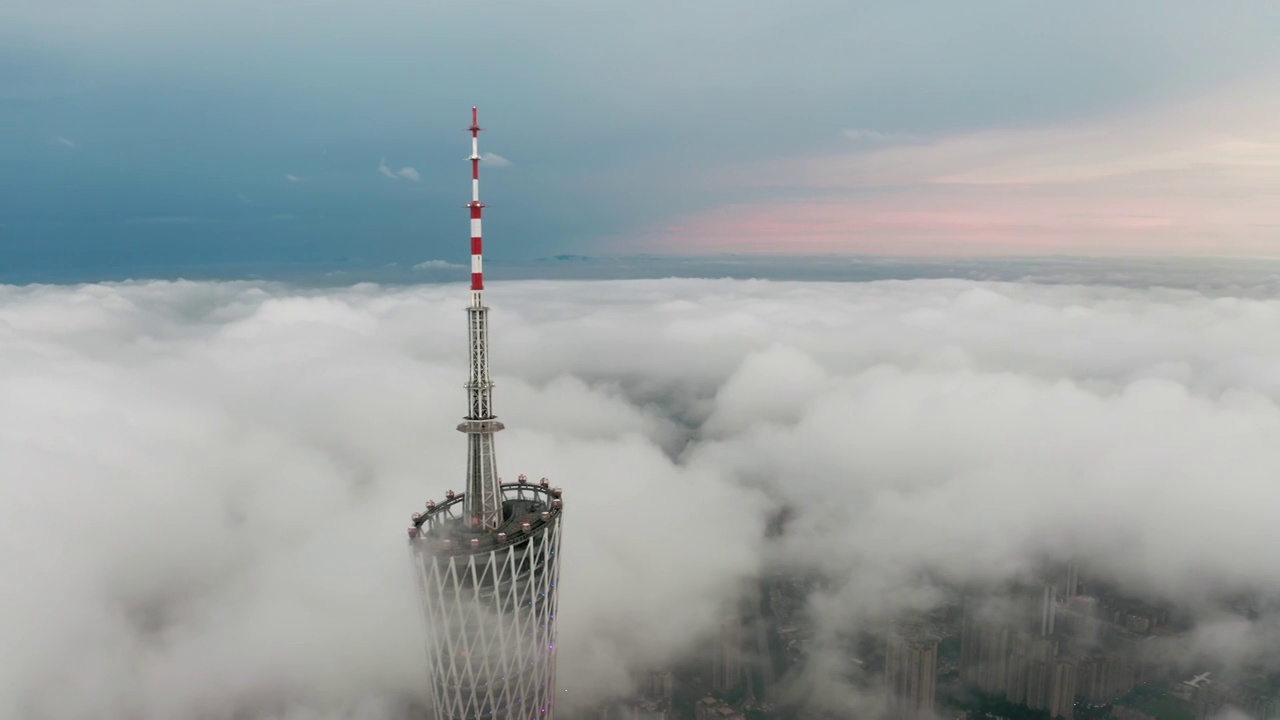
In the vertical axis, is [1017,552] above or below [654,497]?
below

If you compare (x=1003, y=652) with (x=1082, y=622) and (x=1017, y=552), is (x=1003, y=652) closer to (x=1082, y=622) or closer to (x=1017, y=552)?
(x=1082, y=622)

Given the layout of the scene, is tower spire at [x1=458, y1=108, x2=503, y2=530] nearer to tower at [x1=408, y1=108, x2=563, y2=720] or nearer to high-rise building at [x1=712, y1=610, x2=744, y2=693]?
tower at [x1=408, y1=108, x2=563, y2=720]

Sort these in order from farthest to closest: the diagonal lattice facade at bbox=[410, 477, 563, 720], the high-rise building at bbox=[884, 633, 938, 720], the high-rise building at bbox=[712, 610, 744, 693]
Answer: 1. the high-rise building at bbox=[712, 610, 744, 693]
2. the high-rise building at bbox=[884, 633, 938, 720]
3. the diagonal lattice facade at bbox=[410, 477, 563, 720]

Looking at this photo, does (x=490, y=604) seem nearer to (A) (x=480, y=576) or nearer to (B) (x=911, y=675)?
(A) (x=480, y=576)

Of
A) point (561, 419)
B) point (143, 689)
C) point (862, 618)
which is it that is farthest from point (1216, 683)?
point (143, 689)

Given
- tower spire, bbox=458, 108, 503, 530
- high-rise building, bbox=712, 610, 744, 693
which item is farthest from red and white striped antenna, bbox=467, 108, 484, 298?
high-rise building, bbox=712, 610, 744, 693

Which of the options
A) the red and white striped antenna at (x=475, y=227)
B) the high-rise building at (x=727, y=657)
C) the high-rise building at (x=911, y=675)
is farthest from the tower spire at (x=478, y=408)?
the high-rise building at (x=911, y=675)
